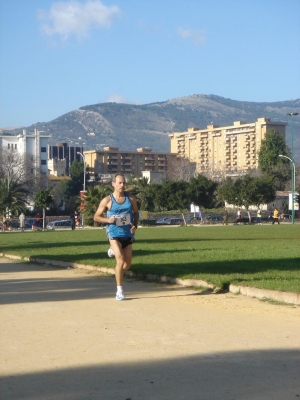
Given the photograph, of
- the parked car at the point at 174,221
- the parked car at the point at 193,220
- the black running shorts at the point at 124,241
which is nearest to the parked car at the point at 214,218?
the parked car at the point at 193,220

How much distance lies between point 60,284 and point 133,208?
3374 mm

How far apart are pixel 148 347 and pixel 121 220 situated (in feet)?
13.1

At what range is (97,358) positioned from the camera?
21.5 feet

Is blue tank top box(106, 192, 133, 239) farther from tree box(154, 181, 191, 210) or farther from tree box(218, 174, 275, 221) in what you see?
tree box(154, 181, 191, 210)

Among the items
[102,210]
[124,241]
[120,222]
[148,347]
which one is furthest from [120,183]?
[148,347]

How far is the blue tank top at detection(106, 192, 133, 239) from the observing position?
10789 millimetres

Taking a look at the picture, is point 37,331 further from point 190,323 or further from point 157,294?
point 157,294

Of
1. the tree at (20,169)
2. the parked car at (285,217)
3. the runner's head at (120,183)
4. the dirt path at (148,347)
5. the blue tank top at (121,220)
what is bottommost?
the parked car at (285,217)

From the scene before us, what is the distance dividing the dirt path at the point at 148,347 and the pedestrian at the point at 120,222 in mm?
625

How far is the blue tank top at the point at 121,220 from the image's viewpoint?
1079cm

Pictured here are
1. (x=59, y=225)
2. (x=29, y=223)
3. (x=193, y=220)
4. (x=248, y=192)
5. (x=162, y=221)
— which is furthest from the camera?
(x=248, y=192)

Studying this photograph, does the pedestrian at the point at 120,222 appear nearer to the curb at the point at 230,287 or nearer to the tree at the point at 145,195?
the curb at the point at 230,287

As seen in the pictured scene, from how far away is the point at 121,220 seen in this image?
10.8m

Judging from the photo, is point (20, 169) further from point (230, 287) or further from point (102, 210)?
point (102, 210)
